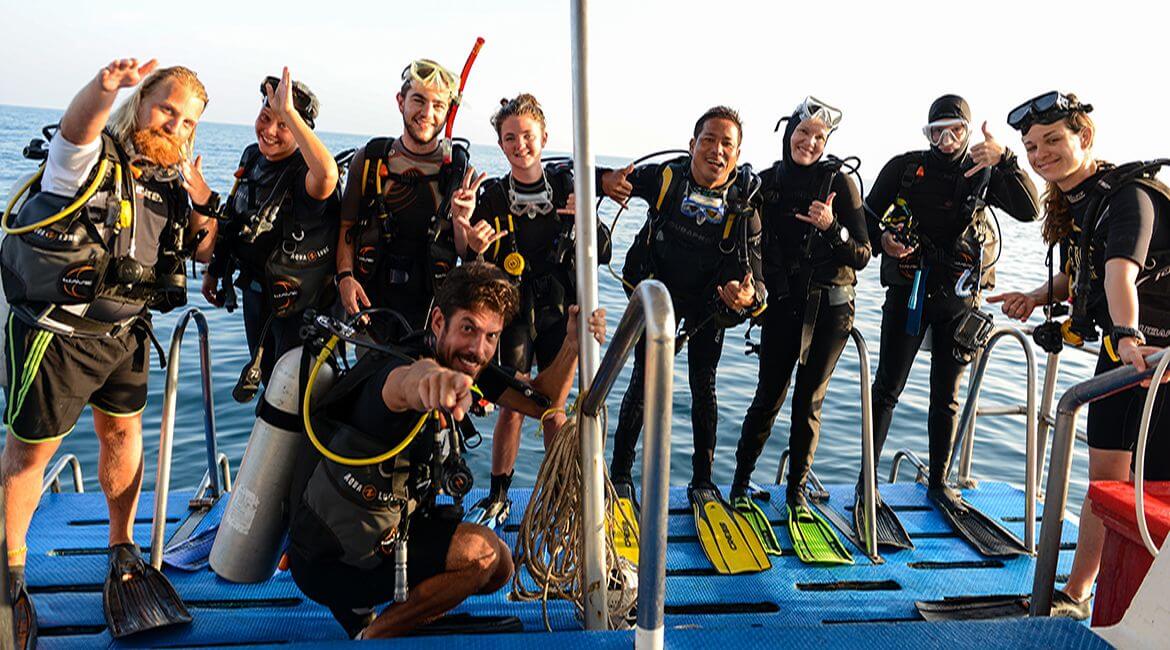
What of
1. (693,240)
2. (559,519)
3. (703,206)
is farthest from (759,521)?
(559,519)

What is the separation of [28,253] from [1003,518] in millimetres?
4474

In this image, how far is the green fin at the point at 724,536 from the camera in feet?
11.4

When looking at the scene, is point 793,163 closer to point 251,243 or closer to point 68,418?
point 251,243

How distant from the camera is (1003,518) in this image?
13.6 feet

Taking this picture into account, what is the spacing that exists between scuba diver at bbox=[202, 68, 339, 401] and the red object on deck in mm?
3044

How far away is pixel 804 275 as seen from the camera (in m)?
3.86

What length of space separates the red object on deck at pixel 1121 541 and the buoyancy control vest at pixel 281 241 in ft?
10.1

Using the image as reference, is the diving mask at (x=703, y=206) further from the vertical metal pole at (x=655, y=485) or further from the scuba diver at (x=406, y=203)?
the vertical metal pole at (x=655, y=485)

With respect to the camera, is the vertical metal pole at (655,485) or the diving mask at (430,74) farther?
the diving mask at (430,74)

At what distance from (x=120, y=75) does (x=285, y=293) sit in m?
1.21

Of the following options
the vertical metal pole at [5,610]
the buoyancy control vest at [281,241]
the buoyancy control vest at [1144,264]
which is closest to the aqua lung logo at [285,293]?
the buoyancy control vest at [281,241]

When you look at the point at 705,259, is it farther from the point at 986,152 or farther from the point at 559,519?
the point at 559,519

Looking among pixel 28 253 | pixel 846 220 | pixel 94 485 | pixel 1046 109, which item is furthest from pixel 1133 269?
pixel 94 485

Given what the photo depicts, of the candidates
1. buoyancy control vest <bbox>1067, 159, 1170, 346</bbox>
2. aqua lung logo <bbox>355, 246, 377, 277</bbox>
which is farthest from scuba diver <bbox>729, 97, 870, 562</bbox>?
aqua lung logo <bbox>355, 246, 377, 277</bbox>
